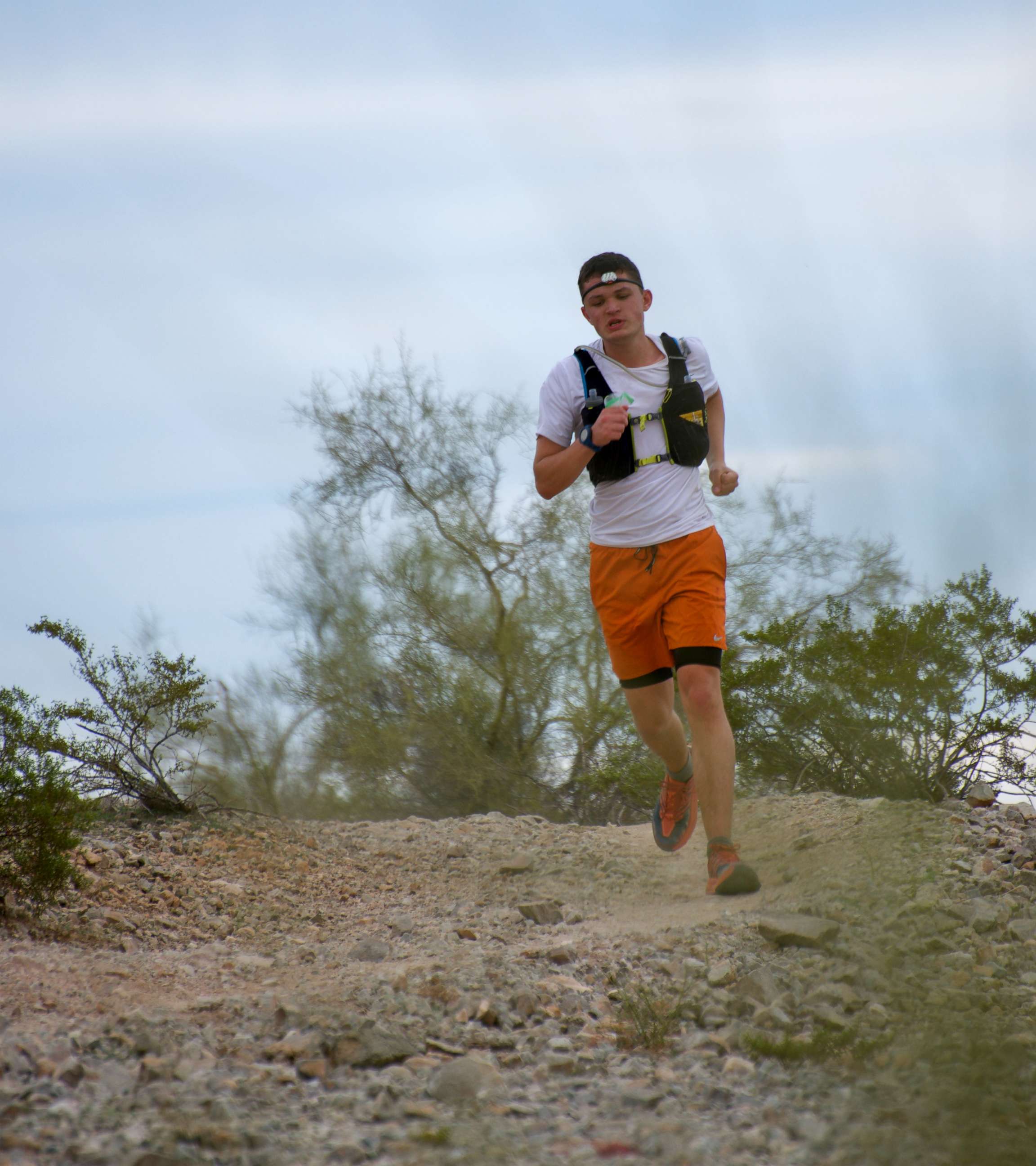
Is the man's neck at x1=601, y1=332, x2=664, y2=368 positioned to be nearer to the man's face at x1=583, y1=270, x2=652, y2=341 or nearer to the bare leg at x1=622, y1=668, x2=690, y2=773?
the man's face at x1=583, y1=270, x2=652, y2=341

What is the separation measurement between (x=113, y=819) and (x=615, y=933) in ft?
9.76

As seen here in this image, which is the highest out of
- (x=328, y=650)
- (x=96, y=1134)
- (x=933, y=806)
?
(x=328, y=650)

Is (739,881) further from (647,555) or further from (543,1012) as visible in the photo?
(543,1012)

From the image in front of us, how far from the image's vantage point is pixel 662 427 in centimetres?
389

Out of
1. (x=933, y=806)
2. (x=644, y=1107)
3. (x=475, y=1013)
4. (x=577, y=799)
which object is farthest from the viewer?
(x=577, y=799)

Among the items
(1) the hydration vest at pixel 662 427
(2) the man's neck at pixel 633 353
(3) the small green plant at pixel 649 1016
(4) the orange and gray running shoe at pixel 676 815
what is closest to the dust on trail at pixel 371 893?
(4) the orange and gray running shoe at pixel 676 815

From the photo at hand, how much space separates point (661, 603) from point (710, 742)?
53cm

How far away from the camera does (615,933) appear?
336 cm

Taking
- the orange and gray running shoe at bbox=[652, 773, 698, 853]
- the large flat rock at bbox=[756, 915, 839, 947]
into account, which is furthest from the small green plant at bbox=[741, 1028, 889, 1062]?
the orange and gray running shoe at bbox=[652, 773, 698, 853]

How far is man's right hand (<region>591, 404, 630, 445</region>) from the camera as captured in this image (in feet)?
11.7

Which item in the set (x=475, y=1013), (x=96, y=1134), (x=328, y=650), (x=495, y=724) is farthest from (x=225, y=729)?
(x=96, y=1134)

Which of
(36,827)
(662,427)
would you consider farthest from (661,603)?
(36,827)

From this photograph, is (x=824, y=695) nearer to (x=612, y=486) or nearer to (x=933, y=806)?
(x=933, y=806)

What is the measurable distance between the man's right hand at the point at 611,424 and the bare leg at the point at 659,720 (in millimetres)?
1024
